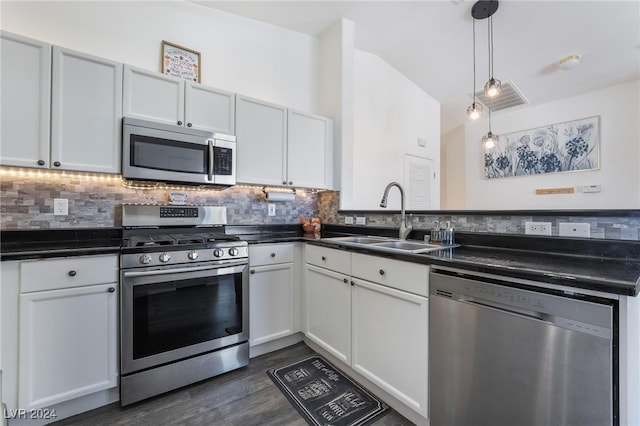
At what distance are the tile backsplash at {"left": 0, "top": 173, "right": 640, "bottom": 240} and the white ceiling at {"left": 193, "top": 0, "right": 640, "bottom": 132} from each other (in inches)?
68.5

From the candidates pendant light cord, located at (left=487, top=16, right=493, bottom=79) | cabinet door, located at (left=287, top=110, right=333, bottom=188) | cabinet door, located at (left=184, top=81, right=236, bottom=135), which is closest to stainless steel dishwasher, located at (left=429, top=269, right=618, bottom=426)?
cabinet door, located at (left=287, top=110, right=333, bottom=188)

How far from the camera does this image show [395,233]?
7.43 feet

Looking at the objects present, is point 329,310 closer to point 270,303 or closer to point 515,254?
point 270,303

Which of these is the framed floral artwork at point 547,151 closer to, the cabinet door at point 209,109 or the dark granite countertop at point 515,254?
the dark granite countertop at point 515,254

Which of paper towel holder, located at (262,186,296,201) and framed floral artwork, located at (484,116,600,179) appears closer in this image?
paper towel holder, located at (262,186,296,201)

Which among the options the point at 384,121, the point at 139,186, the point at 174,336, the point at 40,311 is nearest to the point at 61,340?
the point at 40,311

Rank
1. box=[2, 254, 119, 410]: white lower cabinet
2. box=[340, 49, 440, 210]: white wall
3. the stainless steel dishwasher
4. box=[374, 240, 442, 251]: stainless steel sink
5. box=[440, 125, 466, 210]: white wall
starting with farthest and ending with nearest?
box=[440, 125, 466, 210]: white wall < box=[340, 49, 440, 210]: white wall < box=[374, 240, 442, 251]: stainless steel sink < box=[2, 254, 119, 410]: white lower cabinet < the stainless steel dishwasher

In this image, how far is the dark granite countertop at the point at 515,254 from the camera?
0.96 meters

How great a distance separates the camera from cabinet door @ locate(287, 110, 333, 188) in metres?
2.59

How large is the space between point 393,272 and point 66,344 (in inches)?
71.4

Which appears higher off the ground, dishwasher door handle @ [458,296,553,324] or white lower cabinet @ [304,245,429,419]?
dishwasher door handle @ [458,296,553,324]

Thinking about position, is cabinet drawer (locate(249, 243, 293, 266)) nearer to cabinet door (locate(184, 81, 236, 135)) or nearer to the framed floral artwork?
cabinet door (locate(184, 81, 236, 135))

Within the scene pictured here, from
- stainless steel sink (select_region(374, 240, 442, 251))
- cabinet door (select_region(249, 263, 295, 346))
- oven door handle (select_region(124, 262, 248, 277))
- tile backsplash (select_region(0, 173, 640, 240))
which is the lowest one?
cabinet door (select_region(249, 263, 295, 346))

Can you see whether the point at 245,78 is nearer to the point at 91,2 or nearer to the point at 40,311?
the point at 91,2
